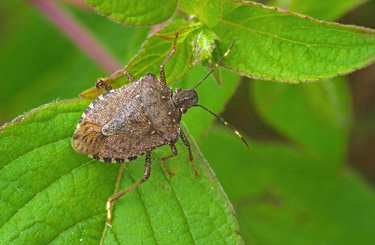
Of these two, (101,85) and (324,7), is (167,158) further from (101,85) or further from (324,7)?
(324,7)

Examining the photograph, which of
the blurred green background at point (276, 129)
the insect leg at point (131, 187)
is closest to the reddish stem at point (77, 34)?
the blurred green background at point (276, 129)

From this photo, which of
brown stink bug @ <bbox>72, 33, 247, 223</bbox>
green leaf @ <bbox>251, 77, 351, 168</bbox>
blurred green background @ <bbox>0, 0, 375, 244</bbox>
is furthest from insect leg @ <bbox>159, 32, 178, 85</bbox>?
green leaf @ <bbox>251, 77, 351, 168</bbox>

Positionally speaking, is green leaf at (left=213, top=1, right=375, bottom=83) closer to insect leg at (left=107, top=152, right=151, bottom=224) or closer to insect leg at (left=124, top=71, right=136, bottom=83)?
insect leg at (left=124, top=71, right=136, bottom=83)

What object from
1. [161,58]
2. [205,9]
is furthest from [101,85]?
[205,9]

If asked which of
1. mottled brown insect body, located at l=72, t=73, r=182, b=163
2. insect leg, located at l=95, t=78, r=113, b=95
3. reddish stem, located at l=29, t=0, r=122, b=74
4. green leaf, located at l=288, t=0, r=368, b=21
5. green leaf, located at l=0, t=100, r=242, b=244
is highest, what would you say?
reddish stem, located at l=29, t=0, r=122, b=74

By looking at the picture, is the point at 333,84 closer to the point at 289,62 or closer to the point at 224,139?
the point at 224,139

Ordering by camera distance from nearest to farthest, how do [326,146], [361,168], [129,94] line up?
[129,94]
[326,146]
[361,168]

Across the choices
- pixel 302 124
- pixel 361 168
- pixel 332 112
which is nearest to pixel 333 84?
pixel 332 112
